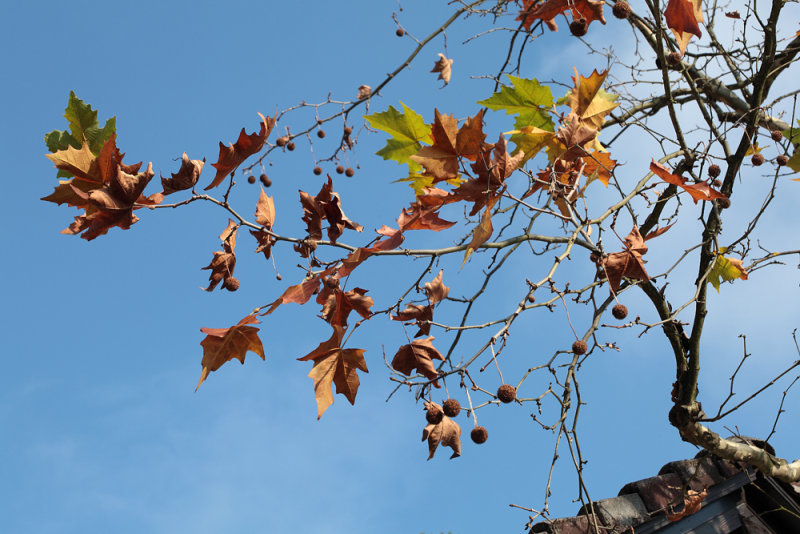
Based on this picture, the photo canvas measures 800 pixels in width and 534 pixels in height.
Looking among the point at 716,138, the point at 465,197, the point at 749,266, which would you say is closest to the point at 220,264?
the point at 465,197

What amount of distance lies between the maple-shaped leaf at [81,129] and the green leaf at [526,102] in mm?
1197

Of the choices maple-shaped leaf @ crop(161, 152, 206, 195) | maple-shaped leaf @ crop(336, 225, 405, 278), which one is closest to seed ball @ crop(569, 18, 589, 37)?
maple-shaped leaf @ crop(336, 225, 405, 278)


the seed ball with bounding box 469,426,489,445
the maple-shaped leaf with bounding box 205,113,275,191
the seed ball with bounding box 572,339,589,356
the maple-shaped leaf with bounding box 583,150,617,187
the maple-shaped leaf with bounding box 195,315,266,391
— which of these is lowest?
the seed ball with bounding box 469,426,489,445

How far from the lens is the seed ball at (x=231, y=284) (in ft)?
6.39

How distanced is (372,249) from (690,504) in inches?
85.0

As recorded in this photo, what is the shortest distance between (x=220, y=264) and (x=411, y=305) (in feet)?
1.87

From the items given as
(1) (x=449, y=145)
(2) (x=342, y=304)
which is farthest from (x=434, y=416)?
(1) (x=449, y=145)

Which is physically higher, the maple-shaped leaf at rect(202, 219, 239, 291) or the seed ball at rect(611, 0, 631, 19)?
the seed ball at rect(611, 0, 631, 19)

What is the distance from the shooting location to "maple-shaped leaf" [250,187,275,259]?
6.30 feet

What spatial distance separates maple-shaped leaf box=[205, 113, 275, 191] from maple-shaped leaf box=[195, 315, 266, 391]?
15.5 inches

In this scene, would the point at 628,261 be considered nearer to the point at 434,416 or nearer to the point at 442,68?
the point at 434,416

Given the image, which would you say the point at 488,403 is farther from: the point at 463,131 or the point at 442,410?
the point at 463,131

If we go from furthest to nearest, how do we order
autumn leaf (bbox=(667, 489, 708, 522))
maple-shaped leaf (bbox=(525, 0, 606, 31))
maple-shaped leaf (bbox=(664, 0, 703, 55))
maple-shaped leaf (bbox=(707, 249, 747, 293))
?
autumn leaf (bbox=(667, 489, 708, 522)) → maple-shaped leaf (bbox=(707, 249, 747, 293)) → maple-shaped leaf (bbox=(525, 0, 606, 31)) → maple-shaped leaf (bbox=(664, 0, 703, 55))

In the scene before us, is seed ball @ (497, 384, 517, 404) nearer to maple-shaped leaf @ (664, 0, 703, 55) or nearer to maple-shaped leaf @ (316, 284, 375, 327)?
maple-shaped leaf @ (316, 284, 375, 327)
